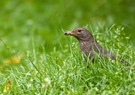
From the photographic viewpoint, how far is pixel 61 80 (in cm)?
676

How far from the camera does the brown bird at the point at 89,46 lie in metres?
7.11

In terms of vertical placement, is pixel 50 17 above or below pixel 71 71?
above

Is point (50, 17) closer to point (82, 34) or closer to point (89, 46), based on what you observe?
point (82, 34)

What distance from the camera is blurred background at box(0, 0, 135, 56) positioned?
40.0ft

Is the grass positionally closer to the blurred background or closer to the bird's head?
the bird's head

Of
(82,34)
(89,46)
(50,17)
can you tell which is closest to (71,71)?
(89,46)

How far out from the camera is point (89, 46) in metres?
7.42

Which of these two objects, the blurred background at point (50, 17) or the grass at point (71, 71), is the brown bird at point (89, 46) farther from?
the blurred background at point (50, 17)

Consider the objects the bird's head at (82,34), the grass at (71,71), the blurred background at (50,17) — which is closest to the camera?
the grass at (71,71)

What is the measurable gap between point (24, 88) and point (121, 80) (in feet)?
3.54

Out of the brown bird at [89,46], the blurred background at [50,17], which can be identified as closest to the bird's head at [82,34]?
the brown bird at [89,46]

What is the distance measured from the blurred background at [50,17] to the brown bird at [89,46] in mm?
3862

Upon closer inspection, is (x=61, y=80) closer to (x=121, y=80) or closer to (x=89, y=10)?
(x=121, y=80)

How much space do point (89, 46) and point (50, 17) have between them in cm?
590
